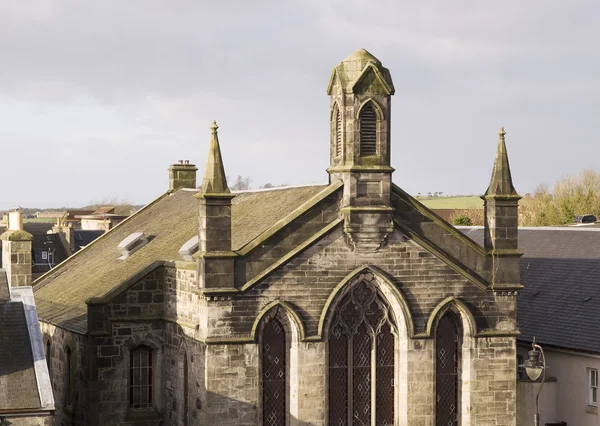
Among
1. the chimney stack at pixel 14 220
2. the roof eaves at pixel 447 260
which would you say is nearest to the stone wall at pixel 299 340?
the roof eaves at pixel 447 260

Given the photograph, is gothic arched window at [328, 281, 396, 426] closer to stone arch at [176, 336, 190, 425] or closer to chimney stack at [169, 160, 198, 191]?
stone arch at [176, 336, 190, 425]

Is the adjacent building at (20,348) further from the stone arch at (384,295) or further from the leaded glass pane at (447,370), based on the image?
the leaded glass pane at (447,370)

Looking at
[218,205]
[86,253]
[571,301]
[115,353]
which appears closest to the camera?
[218,205]

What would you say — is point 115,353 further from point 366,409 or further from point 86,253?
point 86,253

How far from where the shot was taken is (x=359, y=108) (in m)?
31.3

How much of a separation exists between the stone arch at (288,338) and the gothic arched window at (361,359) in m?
1.06

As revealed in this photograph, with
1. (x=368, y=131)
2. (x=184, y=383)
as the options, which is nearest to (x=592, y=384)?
(x=368, y=131)

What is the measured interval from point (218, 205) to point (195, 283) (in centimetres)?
245

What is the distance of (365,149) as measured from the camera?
31469mm

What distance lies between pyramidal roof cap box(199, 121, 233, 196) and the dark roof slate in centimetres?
602

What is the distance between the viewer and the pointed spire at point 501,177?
106 ft

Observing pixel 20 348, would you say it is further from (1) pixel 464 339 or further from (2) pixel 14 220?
(1) pixel 464 339

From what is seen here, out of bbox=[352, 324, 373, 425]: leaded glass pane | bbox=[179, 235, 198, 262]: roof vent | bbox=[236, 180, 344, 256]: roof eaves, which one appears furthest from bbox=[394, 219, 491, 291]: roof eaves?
bbox=[179, 235, 198, 262]: roof vent

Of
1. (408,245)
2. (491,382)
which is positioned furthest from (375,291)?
(491,382)
